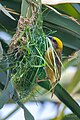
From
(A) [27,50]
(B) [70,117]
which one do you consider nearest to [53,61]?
(A) [27,50]

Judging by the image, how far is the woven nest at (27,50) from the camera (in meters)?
1.01

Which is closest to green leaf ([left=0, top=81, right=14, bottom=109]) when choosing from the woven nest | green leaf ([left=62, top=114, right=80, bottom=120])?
the woven nest

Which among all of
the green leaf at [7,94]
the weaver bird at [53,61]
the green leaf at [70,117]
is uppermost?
the weaver bird at [53,61]

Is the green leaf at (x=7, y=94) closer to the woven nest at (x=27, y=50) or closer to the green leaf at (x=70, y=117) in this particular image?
the woven nest at (x=27, y=50)

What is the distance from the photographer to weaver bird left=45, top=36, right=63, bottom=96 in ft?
3.38

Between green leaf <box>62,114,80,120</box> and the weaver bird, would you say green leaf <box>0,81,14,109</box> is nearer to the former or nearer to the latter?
the weaver bird

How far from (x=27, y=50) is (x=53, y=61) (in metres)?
0.07

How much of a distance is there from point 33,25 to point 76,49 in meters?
0.32

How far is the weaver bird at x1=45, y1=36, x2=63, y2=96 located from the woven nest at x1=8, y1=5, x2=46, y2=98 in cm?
1

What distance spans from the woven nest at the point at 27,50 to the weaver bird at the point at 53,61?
0.01m

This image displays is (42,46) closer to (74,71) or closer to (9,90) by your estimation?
(9,90)

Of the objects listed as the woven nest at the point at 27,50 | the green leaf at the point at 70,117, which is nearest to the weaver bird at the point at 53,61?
the woven nest at the point at 27,50

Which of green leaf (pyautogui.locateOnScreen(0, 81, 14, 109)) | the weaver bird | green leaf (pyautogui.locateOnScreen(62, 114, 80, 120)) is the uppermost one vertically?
the weaver bird

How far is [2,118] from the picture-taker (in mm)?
1454
